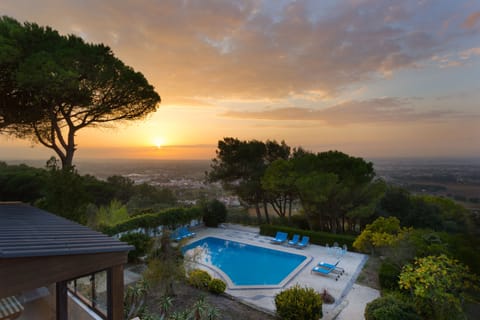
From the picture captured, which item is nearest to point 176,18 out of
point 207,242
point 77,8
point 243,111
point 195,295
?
point 77,8

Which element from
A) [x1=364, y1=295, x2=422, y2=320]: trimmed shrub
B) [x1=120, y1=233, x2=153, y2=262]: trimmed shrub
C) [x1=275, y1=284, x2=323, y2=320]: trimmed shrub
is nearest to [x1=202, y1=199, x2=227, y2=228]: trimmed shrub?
[x1=120, y1=233, x2=153, y2=262]: trimmed shrub

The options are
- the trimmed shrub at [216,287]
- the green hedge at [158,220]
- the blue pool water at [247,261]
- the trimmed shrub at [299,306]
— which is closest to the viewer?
the trimmed shrub at [299,306]

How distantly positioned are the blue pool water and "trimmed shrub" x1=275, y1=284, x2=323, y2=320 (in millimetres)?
3251

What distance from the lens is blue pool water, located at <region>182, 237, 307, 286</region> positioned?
9.95 m

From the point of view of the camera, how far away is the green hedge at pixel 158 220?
12.5 m

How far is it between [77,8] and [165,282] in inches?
444

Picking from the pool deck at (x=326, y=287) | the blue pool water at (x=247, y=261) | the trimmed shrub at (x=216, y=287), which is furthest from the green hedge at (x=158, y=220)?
the trimmed shrub at (x=216, y=287)

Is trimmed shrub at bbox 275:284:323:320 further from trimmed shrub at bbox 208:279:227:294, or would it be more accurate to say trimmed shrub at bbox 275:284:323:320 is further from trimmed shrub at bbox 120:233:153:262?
trimmed shrub at bbox 120:233:153:262

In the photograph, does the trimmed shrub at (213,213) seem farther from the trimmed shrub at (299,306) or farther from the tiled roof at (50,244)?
the tiled roof at (50,244)

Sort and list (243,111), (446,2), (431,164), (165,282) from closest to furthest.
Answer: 1. (165,282)
2. (446,2)
3. (431,164)
4. (243,111)

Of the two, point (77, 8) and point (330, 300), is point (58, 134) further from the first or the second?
point (330, 300)

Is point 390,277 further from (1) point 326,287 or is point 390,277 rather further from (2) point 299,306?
(2) point 299,306

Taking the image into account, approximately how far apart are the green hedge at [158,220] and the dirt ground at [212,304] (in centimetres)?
598

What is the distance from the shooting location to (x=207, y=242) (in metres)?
14.6
